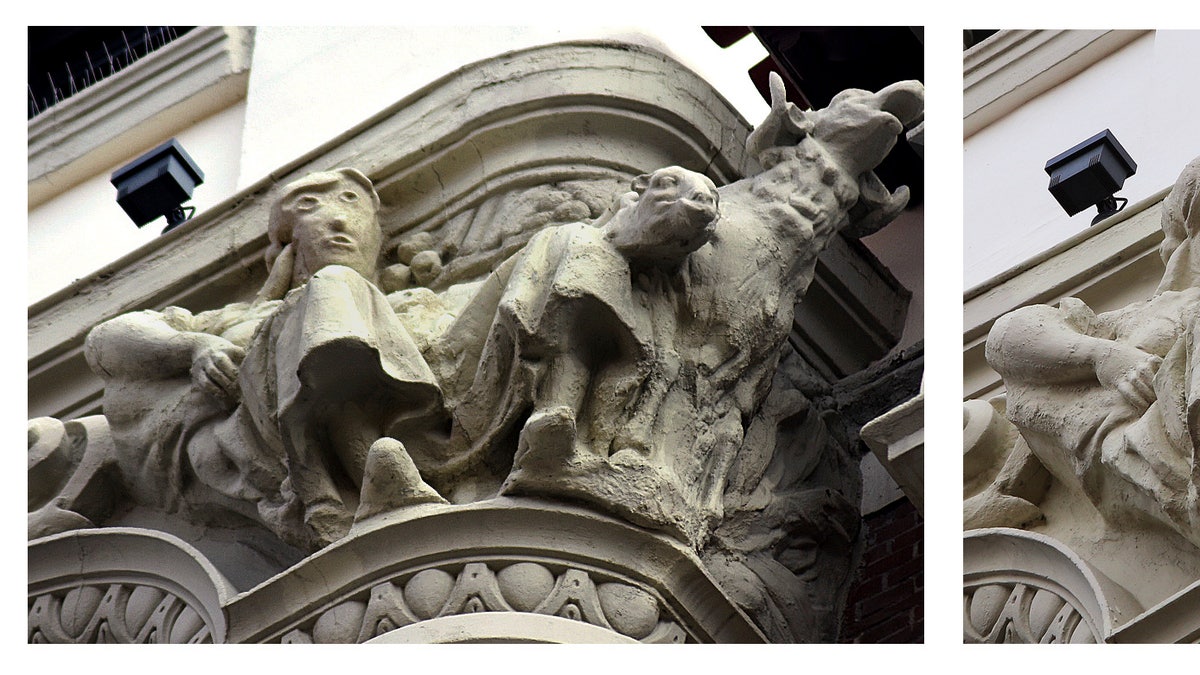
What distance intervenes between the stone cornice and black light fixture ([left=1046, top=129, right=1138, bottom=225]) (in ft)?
9.15

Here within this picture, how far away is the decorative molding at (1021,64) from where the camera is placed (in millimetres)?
6551

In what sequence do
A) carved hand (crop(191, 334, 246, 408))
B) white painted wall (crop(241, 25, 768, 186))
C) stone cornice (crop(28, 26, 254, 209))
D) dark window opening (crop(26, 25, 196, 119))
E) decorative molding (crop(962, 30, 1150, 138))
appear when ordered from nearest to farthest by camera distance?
1. carved hand (crop(191, 334, 246, 408))
2. white painted wall (crop(241, 25, 768, 186))
3. decorative molding (crop(962, 30, 1150, 138))
4. stone cornice (crop(28, 26, 254, 209))
5. dark window opening (crop(26, 25, 196, 119))

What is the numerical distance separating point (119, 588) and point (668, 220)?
5.03 feet

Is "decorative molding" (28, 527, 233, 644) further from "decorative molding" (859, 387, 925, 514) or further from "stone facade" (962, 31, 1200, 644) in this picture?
"stone facade" (962, 31, 1200, 644)

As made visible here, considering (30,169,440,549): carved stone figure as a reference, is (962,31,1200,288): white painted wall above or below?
above

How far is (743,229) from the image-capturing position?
552 centimetres

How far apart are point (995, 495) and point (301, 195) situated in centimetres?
184

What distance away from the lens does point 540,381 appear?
520 cm

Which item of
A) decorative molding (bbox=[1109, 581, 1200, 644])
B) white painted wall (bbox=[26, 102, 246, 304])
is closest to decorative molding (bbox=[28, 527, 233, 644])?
white painted wall (bbox=[26, 102, 246, 304])

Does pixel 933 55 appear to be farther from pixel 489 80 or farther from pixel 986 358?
pixel 489 80

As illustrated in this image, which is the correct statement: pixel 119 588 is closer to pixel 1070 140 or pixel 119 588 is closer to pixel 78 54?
pixel 1070 140

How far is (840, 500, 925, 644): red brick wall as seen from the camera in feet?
18.7

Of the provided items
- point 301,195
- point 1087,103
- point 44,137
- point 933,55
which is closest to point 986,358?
point 933,55

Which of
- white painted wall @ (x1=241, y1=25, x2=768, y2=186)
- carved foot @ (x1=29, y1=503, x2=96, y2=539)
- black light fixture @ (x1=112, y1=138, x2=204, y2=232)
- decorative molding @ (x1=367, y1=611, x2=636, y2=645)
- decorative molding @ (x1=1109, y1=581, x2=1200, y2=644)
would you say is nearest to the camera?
decorative molding @ (x1=1109, y1=581, x2=1200, y2=644)
